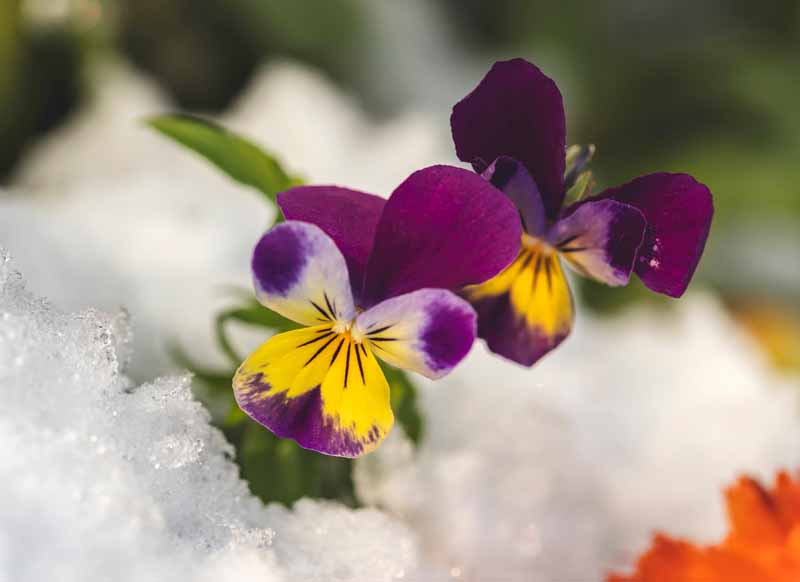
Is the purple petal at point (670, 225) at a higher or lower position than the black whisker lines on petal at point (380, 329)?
higher

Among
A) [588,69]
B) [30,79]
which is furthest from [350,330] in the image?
[588,69]

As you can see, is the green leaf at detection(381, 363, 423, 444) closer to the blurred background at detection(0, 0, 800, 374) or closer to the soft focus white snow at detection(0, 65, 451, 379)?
the soft focus white snow at detection(0, 65, 451, 379)

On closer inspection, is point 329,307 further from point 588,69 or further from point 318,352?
point 588,69

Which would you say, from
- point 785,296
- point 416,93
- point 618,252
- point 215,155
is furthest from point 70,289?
point 785,296

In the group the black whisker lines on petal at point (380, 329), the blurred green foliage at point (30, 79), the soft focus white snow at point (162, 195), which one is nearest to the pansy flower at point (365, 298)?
the black whisker lines on petal at point (380, 329)

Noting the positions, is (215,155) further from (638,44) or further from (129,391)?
(638,44)

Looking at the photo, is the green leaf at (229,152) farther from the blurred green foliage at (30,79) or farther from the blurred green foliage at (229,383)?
the blurred green foliage at (30,79)
